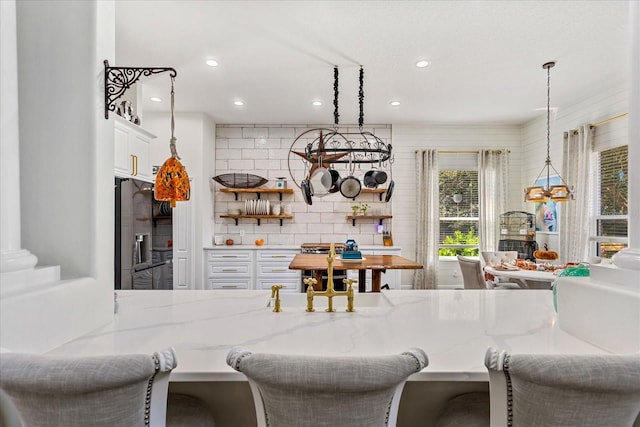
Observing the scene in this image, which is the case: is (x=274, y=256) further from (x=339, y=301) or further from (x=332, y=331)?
(x=332, y=331)

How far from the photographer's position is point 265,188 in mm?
5527

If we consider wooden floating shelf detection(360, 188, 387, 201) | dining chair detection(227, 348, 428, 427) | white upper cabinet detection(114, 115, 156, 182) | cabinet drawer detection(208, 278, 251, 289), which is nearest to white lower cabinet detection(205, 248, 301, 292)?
cabinet drawer detection(208, 278, 251, 289)

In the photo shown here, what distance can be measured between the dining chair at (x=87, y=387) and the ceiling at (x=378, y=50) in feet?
8.32

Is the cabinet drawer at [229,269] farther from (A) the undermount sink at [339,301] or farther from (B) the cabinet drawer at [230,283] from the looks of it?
(A) the undermount sink at [339,301]

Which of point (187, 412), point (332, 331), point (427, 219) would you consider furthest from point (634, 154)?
point (427, 219)

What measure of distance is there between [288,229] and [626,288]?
4803 mm

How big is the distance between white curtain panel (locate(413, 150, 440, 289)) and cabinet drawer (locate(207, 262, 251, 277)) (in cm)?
273

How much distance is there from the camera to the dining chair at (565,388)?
0.74 meters

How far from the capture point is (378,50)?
316cm

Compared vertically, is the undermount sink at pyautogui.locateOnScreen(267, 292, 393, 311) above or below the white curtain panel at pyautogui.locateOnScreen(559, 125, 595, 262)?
below

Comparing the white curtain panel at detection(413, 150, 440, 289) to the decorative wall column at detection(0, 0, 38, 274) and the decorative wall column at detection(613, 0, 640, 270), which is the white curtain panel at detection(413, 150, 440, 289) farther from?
the decorative wall column at detection(0, 0, 38, 274)

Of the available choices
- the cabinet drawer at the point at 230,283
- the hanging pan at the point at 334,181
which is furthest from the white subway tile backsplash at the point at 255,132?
the hanging pan at the point at 334,181

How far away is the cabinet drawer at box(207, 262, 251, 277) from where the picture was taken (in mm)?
5160

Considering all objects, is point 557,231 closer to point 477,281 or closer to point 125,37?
point 477,281
